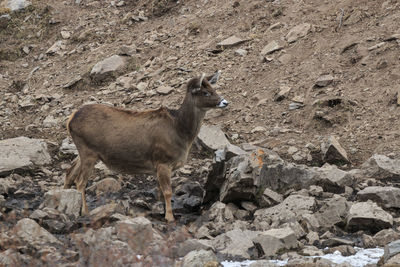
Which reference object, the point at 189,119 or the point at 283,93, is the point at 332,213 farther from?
the point at 283,93

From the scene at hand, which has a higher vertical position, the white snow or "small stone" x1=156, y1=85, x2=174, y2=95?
the white snow

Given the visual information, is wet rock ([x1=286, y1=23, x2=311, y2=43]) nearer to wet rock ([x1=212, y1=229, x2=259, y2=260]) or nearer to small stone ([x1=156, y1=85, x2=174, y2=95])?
small stone ([x1=156, y1=85, x2=174, y2=95])

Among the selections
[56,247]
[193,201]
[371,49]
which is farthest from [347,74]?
[56,247]

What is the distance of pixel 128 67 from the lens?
782 inches

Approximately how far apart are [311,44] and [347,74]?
1641 mm

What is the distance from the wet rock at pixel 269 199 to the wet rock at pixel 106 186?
328cm

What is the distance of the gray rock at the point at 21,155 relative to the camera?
46.4 feet

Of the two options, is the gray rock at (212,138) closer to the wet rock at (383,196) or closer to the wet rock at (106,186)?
the wet rock at (106,186)

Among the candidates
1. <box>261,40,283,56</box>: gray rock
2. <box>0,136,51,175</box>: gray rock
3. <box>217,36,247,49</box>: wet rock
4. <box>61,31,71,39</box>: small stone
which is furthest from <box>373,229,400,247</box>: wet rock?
<box>61,31,71,39</box>: small stone

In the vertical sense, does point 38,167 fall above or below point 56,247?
below

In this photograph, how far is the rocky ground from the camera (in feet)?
29.6

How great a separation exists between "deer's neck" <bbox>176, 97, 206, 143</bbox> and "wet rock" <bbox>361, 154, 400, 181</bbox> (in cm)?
318

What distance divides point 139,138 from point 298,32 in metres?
7.59

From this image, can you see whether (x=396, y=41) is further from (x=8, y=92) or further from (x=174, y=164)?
(x=8, y=92)
